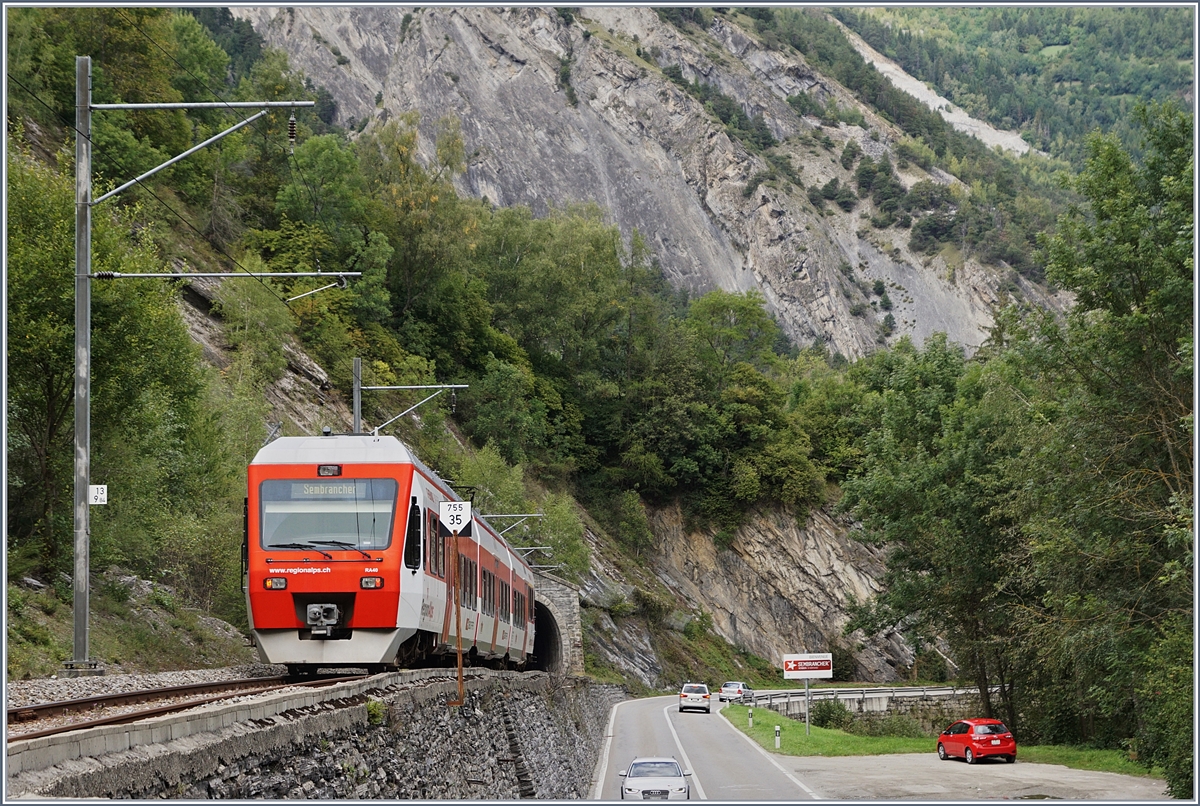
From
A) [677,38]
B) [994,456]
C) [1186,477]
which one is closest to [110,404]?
[1186,477]

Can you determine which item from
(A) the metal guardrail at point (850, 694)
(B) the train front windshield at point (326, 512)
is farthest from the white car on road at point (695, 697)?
(B) the train front windshield at point (326, 512)

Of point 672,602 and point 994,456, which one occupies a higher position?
point 994,456

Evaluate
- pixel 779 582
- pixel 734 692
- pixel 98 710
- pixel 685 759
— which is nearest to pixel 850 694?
pixel 734 692

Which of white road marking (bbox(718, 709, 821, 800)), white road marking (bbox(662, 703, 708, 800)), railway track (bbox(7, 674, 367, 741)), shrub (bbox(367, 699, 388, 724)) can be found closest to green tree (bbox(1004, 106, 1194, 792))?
white road marking (bbox(718, 709, 821, 800))

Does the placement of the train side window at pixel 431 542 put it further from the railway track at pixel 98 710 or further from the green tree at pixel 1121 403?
the green tree at pixel 1121 403

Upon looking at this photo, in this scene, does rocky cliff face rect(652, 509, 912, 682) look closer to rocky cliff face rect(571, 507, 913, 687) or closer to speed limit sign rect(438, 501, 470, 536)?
rocky cliff face rect(571, 507, 913, 687)

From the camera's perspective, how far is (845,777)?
27.1 m

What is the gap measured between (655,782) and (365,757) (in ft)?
36.5

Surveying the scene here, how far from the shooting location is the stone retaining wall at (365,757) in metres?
7.38

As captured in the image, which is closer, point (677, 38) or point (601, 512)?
point (601, 512)

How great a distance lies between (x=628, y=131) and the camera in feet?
563

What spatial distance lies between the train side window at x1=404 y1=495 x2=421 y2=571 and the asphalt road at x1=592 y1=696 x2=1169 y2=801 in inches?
A: 372

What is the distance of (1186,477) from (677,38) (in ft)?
613

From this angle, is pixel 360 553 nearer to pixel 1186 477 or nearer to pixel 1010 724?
pixel 1186 477
